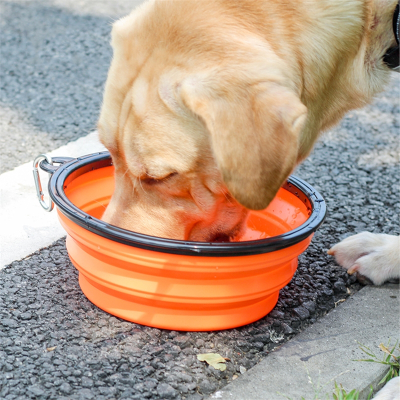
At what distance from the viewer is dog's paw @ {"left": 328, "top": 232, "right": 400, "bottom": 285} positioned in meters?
3.01

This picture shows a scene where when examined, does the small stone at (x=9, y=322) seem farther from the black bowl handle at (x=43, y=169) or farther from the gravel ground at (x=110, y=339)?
the black bowl handle at (x=43, y=169)

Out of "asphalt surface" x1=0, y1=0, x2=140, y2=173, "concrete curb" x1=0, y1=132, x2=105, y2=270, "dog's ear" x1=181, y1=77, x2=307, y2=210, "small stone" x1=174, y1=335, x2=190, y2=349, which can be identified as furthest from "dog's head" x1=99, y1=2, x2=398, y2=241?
"asphalt surface" x1=0, y1=0, x2=140, y2=173

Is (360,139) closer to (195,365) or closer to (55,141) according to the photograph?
(55,141)

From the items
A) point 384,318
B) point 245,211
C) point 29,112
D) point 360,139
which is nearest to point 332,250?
point 384,318

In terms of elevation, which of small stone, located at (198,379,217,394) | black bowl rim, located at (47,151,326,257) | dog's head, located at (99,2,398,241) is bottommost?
small stone, located at (198,379,217,394)

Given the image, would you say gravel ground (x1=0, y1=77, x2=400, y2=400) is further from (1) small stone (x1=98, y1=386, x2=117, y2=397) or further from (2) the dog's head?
(2) the dog's head

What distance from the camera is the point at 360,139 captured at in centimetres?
500

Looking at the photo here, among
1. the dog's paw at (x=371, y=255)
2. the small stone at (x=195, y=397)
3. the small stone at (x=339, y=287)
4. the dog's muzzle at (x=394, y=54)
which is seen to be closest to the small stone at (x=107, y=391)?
the small stone at (x=195, y=397)

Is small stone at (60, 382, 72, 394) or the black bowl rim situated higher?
the black bowl rim

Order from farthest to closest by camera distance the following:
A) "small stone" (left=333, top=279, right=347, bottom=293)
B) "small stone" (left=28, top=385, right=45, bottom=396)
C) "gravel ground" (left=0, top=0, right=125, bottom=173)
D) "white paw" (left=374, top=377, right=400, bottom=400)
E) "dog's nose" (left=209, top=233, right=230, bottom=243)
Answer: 1. "gravel ground" (left=0, top=0, right=125, bottom=173)
2. "small stone" (left=333, top=279, right=347, bottom=293)
3. "dog's nose" (left=209, top=233, right=230, bottom=243)
4. "white paw" (left=374, top=377, right=400, bottom=400)
5. "small stone" (left=28, top=385, right=45, bottom=396)

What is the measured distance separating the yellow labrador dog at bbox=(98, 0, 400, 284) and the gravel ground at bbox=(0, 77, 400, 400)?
0.46m

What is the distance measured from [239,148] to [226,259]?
0.49 m

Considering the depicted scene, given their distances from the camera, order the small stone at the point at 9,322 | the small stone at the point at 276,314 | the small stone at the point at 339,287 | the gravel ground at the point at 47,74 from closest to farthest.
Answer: the small stone at the point at 9,322
the small stone at the point at 276,314
the small stone at the point at 339,287
the gravel ground at the point at 47,74

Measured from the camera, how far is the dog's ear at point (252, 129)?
Result: 1932 mm
